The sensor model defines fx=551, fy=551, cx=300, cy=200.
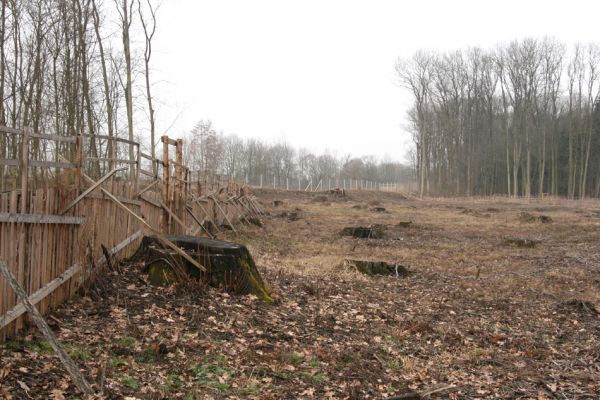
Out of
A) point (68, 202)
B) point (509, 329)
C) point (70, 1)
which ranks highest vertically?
point (70, 1)

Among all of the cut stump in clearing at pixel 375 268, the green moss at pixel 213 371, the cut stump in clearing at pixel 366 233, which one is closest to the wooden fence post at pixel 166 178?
the cut stump in clearing at pixel 375 268

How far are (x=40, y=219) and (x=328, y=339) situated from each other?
3.67m

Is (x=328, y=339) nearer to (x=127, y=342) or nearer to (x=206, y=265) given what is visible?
(x=206, y=265)

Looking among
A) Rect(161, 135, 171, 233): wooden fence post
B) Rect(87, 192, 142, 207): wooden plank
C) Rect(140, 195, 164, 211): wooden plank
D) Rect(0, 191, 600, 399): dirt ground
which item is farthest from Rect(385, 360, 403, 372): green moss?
Rect(161, 135, 171, 233): wooden fence post

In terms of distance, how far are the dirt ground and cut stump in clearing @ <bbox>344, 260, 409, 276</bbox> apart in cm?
32

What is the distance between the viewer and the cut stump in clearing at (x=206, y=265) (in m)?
7.71

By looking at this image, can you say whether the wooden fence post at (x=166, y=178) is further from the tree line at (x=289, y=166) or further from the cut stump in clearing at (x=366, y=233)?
the tree line at (x=289, y=166)

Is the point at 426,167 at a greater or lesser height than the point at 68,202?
greater

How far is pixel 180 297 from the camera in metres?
7.25

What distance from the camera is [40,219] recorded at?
18.1 feet

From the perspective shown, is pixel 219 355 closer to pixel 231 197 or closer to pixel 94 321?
pixel 94 321

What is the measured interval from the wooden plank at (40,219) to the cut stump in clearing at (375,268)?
6720 millimetres

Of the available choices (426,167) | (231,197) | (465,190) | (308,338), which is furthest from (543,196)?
(308,338)

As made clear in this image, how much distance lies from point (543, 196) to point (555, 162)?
659cm
